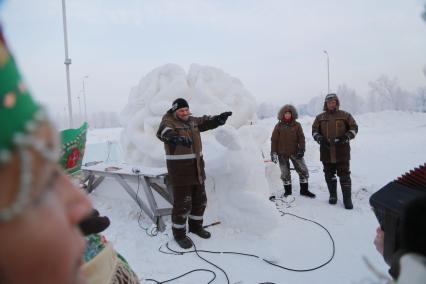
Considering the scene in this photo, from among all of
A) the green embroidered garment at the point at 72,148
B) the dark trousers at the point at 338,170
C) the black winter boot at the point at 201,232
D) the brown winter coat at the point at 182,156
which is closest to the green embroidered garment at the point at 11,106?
the green embroidered garment at the point at 72,148

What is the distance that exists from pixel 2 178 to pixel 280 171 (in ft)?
19.2

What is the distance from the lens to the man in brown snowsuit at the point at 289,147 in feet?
18.2

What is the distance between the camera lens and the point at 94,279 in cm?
115

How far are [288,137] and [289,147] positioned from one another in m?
0.20

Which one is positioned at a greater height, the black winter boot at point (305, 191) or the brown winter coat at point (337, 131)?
the brown winter coat at point (337, 131)

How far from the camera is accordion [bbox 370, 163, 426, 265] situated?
1.24 m

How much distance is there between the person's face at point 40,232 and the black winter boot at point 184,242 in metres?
3.30

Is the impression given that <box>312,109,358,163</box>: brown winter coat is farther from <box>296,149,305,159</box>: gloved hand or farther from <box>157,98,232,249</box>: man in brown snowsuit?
<box>157,98,232,249</box>: man in brown snowsuit

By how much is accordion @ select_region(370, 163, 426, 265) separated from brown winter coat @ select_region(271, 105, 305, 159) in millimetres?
4176

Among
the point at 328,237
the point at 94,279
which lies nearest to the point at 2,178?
the point at 94,279

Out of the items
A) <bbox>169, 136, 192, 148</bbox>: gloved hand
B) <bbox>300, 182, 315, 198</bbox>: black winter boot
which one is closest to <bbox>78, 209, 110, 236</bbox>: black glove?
<bbox>169, 136, 192, 148</bbox>: gloved hand

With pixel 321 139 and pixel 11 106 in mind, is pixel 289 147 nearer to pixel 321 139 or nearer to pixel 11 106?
pixel 321 139

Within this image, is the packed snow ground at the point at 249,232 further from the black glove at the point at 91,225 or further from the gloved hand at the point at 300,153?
the black glove at the point at 91,225

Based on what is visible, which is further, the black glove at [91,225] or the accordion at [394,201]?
the accordion at [394,201]
